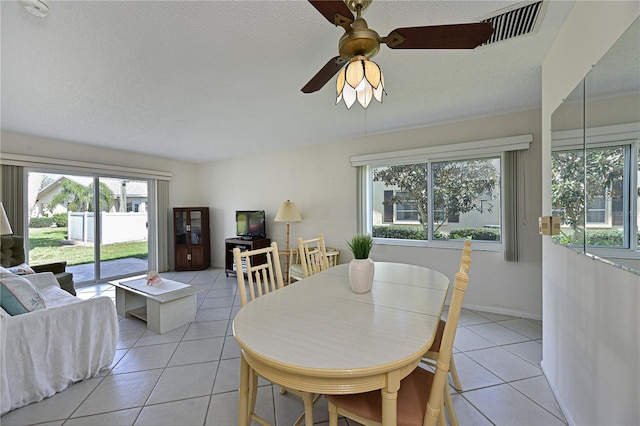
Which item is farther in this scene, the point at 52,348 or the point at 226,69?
the point at 226,69

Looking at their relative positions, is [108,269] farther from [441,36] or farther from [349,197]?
[441,36]

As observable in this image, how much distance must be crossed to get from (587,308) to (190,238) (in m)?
5.73

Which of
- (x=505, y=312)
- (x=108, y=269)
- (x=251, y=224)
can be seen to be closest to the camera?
(x=505, y=312)

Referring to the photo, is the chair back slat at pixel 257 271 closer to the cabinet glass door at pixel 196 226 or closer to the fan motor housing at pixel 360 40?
the fan motor housing at pixel 360 40

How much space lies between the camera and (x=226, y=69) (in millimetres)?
2004

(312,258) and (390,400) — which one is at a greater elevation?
(312,258)

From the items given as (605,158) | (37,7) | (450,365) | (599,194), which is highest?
(37,7)

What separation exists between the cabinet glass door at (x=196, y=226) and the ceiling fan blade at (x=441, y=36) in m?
5.19

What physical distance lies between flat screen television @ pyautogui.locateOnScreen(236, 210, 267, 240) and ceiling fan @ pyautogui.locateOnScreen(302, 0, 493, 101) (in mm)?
3954

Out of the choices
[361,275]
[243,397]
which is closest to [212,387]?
[243,397]

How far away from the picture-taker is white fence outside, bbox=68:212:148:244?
4289 mm

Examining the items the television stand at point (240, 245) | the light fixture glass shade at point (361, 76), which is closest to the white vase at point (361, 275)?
the light fixture glass shade at point (361, 76)

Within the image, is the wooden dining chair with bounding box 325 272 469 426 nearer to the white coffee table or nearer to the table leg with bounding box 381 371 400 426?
the table leg with bounding box 381 371 400 426

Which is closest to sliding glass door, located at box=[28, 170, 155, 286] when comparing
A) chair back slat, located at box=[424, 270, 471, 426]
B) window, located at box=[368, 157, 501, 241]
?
window, located at box=[368, 157, 501, 241]
